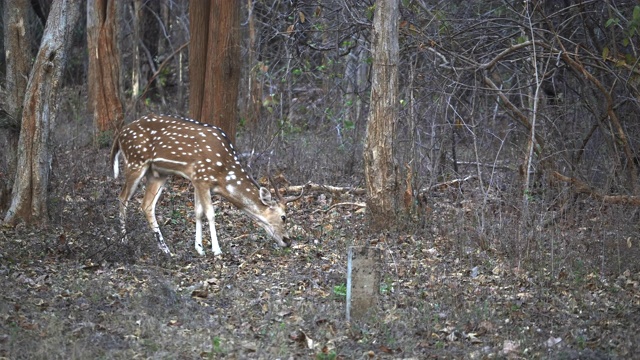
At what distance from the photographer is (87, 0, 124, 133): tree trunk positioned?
55.7ft

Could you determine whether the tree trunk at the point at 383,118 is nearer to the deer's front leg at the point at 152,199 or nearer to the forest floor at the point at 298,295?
the forest floor at the point at 298,295

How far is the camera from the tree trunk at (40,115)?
1065cm

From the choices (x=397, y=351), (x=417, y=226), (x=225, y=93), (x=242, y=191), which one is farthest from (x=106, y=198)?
(x=397, y=351)

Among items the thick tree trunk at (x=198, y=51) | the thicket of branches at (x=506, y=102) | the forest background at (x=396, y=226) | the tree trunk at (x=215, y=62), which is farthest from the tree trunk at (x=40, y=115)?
the thick tree trunk at (x=198, y=51)

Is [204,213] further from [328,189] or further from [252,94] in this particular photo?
[252,94]

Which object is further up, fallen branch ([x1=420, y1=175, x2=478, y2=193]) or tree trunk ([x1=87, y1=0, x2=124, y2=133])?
tree trunk ([x1=87, y1=0, x2=124, y2=133])

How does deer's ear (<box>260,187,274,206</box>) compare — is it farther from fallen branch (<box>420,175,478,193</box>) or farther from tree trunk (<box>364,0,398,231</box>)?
fallen branch (<box>420,175,478,193</box>)

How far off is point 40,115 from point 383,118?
3.91 metres

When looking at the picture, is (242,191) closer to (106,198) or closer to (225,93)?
(106,198)

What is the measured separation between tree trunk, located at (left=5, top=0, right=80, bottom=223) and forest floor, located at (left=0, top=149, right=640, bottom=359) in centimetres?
28

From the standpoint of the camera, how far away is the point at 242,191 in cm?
1138

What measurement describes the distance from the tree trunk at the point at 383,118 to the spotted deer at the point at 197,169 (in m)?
1.01

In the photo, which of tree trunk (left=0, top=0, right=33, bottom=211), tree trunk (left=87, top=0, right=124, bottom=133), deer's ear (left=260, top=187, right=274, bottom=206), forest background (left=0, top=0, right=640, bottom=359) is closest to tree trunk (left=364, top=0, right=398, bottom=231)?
forest background (left=0, top=0, right=640, bottom=359)

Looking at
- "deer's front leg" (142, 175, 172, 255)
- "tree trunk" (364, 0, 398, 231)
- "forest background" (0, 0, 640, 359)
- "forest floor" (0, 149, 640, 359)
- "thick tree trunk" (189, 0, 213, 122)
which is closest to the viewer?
"forest floor" (0, 149, 640, 359)
